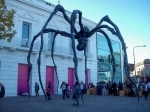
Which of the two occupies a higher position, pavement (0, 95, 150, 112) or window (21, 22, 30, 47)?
window (21, 22, 30, 47)

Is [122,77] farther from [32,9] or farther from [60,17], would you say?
[32,9]

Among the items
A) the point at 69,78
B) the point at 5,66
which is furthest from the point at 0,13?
the point at 69,78

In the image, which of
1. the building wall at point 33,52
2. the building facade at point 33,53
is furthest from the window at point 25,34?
the building wall at point 33,52

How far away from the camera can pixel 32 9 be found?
2291 cm

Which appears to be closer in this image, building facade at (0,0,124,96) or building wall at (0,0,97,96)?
building wall at (0,0,97,96)

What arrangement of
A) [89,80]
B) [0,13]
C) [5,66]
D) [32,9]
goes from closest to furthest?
[0,13], [5,66], [32,9], [89,80]

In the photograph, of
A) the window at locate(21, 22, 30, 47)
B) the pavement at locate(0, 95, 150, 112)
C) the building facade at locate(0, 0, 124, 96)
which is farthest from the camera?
the window at locate(21, 22, 30, 47)

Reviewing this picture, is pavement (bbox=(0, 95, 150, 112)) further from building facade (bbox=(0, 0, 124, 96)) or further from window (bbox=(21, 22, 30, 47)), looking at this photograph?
window (bbox=(21, 22, 30, 47))

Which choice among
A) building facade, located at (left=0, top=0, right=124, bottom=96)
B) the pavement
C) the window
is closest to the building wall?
building facade, located at (left=0, top=0, right=124, bottom=96)

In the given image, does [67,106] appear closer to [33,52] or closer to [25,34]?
[33,52]

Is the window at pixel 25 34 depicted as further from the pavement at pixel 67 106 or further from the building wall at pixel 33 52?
the pavement at pixel 67 106

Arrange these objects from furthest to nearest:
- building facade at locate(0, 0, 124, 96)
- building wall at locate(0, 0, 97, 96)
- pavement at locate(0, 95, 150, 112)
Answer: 1. building facade at locate(0, 0, 124, 96)
2. building wall at locate(0, 0, 97, 96)
3. pavement at locate(0, 95, 150, 112)

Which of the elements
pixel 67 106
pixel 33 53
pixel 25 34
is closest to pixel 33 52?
pixel 33 53

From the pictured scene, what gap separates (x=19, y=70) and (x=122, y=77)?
21851 mm
